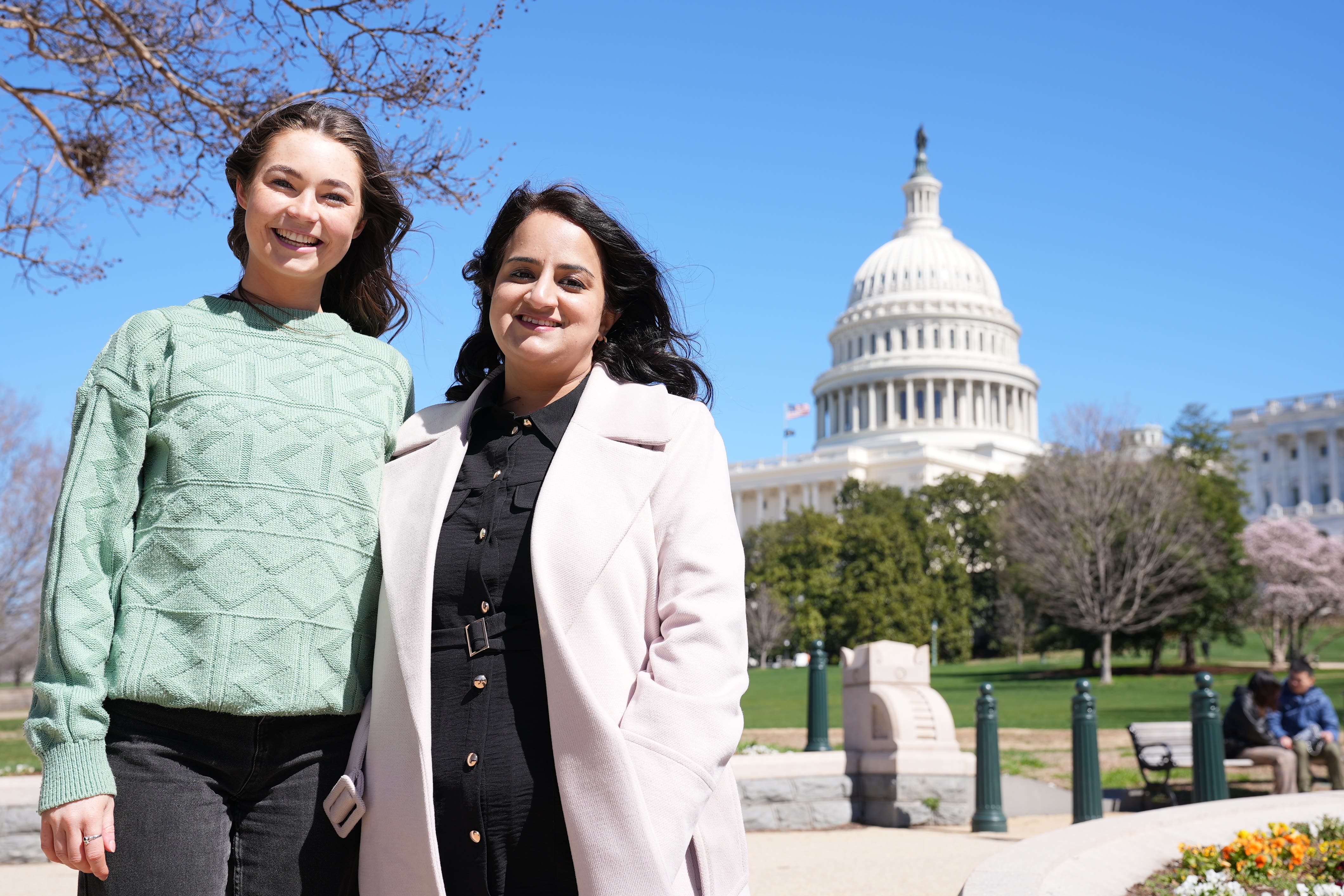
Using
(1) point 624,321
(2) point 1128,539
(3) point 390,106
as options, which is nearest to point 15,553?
(3) point 390,106

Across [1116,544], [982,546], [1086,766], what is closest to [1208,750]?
[1086,766]

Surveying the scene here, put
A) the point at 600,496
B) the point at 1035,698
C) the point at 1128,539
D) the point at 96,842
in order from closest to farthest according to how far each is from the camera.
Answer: the point at 96,842
the point at 600,496
the point at 1035,698
the point at 1128,539

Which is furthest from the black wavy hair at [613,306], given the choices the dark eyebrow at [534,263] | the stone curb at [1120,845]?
the stone curb at [1120,845]

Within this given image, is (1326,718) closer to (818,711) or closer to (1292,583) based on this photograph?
(818,711)

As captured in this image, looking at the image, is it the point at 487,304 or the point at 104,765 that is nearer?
the point at 104,765

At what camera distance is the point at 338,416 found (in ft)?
8.54

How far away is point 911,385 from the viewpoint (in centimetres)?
8456

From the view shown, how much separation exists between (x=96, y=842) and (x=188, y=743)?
23 centimetres

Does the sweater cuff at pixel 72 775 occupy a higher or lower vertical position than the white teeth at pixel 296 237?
lower

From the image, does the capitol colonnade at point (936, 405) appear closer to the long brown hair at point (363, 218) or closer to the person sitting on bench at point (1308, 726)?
the person sitting on bench at point (1308, 726)

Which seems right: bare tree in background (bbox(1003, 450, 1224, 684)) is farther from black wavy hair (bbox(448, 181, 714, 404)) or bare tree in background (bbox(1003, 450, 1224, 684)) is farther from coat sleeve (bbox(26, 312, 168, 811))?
coat sleeve (bbox(26, 312, 168, 811))

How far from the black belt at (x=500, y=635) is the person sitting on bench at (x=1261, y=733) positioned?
10.1 m

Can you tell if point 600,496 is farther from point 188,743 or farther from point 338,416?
point 188,743

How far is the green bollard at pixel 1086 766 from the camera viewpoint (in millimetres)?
8812
